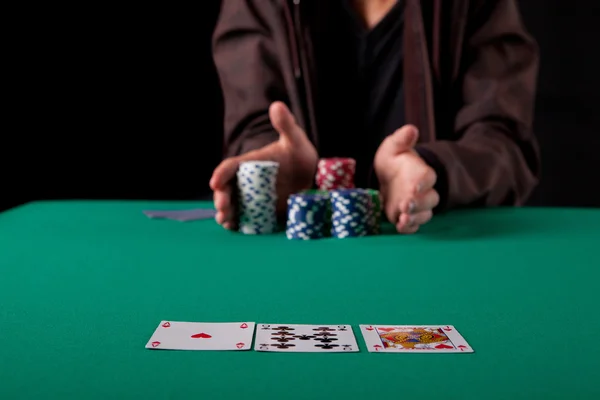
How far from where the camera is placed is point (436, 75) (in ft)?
8.26

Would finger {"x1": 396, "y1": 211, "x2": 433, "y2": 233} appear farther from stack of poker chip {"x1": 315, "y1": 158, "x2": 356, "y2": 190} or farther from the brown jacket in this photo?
the brown jacket

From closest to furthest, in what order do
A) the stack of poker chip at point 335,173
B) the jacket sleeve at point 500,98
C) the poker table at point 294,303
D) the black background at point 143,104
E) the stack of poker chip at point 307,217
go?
the poker table at point 294,303 → the stack of poker chip at point 307,217 → the stack of poker chip at point 335,173 → the jacket sleeve at point 500,98 → the black background at point 143,104

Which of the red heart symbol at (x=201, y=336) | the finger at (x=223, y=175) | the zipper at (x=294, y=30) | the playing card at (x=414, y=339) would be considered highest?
the zipper at (x=294, y=30)

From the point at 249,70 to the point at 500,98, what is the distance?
0.90 metres

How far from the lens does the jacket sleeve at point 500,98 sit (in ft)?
7.58

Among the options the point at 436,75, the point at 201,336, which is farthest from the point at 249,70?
the point at 201,336

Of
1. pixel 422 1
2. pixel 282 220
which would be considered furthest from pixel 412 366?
pixel 422 1

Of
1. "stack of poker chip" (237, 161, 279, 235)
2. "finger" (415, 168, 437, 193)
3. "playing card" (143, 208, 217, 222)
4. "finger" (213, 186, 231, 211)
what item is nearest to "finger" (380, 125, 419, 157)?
"finger" (415, 168, 437, 193)

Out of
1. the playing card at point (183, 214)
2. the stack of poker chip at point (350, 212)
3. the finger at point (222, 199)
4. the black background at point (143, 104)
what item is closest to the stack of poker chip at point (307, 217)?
the stack of poker chip at point (350, 212)

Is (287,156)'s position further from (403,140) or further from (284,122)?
(403,140)

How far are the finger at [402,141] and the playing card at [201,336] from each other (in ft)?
3.18

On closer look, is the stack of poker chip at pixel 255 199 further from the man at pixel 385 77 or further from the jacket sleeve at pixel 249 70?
the jacket sleeve at pixel 249 70

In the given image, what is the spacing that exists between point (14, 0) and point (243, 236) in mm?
2381

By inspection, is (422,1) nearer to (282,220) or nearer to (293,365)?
(282,220)
